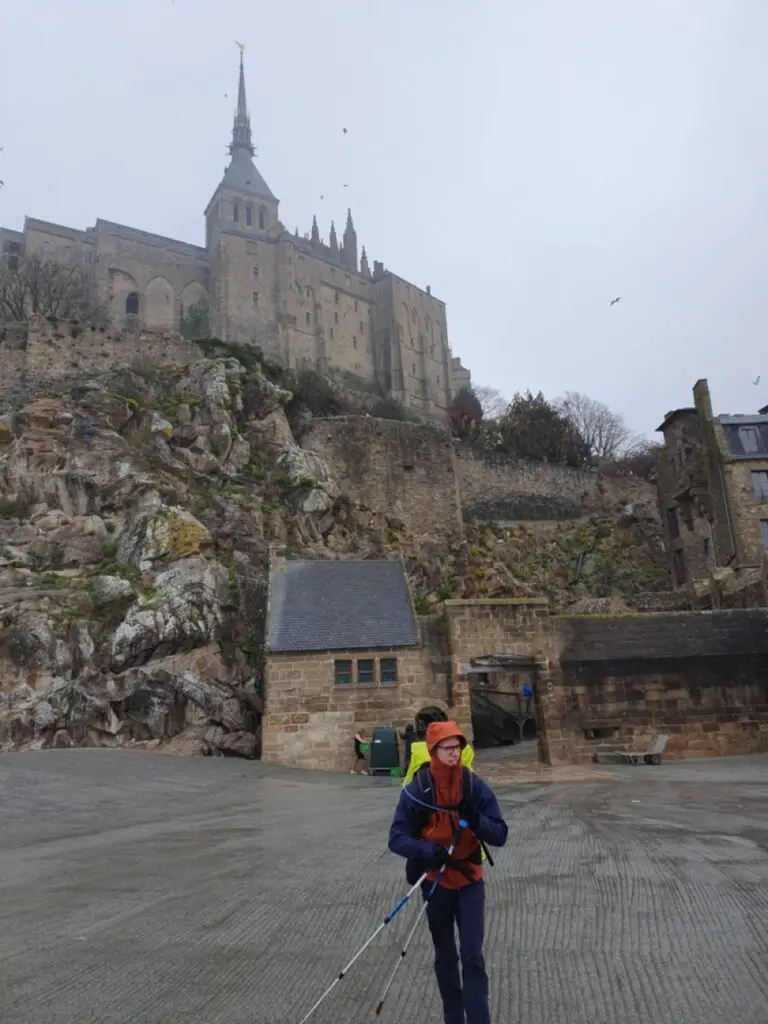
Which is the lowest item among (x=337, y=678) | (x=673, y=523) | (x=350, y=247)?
(x=337, y=678)

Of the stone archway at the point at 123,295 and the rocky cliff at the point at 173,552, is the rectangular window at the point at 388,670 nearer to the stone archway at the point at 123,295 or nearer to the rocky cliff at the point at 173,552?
the rocky cliff at the point at 173,552

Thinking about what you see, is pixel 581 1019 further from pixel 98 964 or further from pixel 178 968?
pixel 98 964

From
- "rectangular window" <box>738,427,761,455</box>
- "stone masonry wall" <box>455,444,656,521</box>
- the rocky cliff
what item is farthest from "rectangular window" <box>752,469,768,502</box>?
"stone masonry wall" <box>455,444,656,521</box>

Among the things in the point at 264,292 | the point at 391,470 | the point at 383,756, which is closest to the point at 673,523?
the point at 391,470

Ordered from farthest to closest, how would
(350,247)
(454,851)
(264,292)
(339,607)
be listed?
1. (350,247)
2. (264,292)
3. (339,607)
4. (454,851)

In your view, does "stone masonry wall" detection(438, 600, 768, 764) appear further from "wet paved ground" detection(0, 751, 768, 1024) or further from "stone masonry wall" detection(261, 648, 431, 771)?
"wet paved ground" detection(0, 751, 768, 1024)

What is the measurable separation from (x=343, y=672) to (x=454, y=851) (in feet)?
45.6

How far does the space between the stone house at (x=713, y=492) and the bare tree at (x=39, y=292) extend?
38009mm

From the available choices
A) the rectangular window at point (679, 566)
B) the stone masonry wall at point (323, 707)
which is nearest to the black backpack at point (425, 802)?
the stone masonry wall at point (323, 707)

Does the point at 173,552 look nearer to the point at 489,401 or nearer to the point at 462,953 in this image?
the point at 462,953

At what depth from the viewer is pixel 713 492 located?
31.3m

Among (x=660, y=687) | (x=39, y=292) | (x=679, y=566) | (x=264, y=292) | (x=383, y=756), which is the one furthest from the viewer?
(x=264, y=292)

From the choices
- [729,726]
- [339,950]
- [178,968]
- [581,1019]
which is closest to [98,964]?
[178,968]

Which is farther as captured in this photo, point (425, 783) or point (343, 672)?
point (343, 672)
